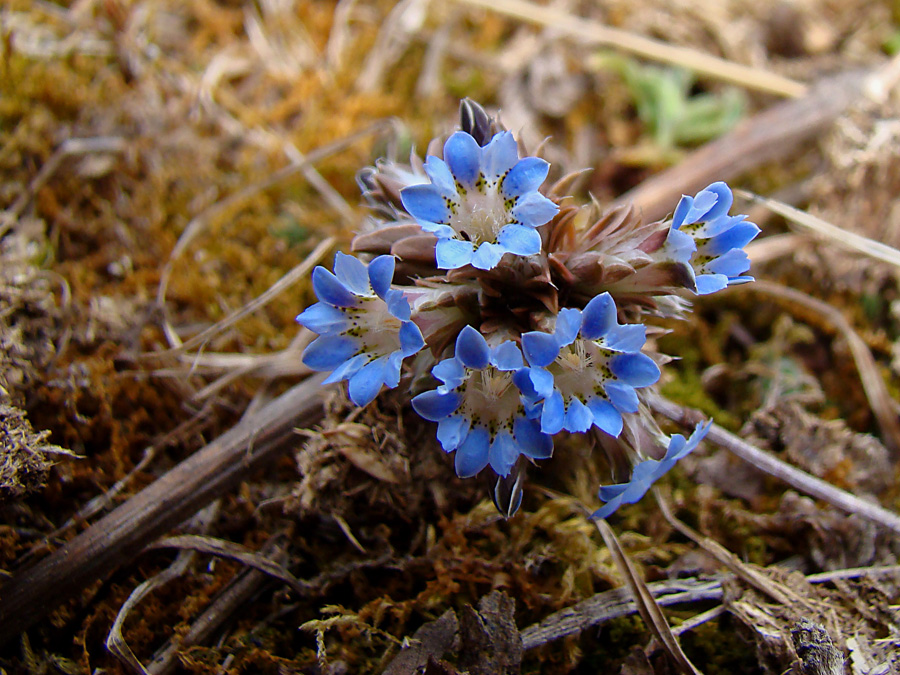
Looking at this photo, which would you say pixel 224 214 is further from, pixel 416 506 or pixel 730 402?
pixel 730 402

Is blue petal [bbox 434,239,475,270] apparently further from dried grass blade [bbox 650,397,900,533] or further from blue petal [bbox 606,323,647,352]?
dried grass blade [bbox 650,397,900,533]

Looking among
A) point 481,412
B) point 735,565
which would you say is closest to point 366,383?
point 481,412

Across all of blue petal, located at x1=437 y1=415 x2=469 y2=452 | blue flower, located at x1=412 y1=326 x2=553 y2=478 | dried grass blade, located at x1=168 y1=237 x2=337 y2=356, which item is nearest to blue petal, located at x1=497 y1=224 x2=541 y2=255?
blue flower, located at x1=412 y1=326 x2=553 y2=478

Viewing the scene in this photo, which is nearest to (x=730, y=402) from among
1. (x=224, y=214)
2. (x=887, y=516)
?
(x=887, y=516)

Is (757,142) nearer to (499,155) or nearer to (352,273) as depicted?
(499,155)

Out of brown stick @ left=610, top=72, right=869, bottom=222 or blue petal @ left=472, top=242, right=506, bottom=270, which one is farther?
brown stick @ left=610, top=72, right=869, bottom=222
